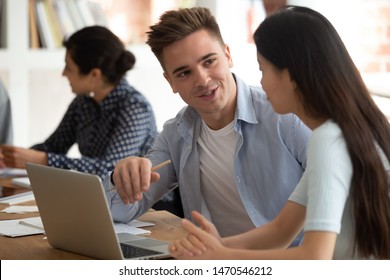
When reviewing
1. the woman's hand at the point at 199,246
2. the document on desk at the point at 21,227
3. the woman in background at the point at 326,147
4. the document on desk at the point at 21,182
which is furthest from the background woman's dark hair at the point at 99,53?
the woman's hand at the point at 199,246

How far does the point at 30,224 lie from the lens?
2.15m

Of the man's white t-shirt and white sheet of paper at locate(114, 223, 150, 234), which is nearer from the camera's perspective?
white sheet of paper at locate(114, 223, 150, 234)

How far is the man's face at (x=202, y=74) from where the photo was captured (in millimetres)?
2221

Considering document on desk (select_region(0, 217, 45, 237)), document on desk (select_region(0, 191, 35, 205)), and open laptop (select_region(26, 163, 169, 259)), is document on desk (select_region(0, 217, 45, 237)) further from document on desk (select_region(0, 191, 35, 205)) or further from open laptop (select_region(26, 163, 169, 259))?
document on desk (select_region(0, 191, 35, 205))

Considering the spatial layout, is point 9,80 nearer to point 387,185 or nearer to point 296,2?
point 296,2

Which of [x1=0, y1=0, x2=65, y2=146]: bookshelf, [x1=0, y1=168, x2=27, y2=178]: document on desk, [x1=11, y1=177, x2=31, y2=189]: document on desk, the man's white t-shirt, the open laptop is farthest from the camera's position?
[x1=0, y1=0, x2=65, y2=146]: bookshelf

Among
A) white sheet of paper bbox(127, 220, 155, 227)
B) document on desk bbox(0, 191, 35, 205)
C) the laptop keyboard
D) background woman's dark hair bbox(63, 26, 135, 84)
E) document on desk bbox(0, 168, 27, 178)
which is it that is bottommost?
white sheet of paper bbox(127, 220, 155, 227)

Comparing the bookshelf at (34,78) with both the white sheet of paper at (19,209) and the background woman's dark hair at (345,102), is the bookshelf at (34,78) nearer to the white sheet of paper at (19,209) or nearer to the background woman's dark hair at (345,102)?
the white sheet of paper at (19,209)

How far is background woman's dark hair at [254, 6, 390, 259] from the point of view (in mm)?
1522

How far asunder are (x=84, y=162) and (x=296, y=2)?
1.49 m

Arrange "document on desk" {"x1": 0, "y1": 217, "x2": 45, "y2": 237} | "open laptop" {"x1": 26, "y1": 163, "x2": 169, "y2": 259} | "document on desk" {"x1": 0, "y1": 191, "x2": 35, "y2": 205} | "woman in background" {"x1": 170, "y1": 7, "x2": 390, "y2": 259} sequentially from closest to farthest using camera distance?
"woman in background" {"x1": 170, "y1": 7, "x2": 390, "y2": 259} → "open laptop" {"x1": 26, "y1": 163, "x2": 169, "y2": 259} → "document on desk" {"x1": 0, "y1": 217, "x2": 45, "y2": 237} → "document on desk" {"x1": 0, "y1": 191, "x2": 35, "y2": 205}

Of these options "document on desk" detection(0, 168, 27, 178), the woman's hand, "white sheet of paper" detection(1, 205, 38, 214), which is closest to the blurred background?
"document on desk" detection(0, 168, 27, 178)

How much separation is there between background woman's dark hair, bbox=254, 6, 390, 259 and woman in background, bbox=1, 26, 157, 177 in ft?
5.49

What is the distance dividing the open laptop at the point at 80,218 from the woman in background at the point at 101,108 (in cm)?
132
